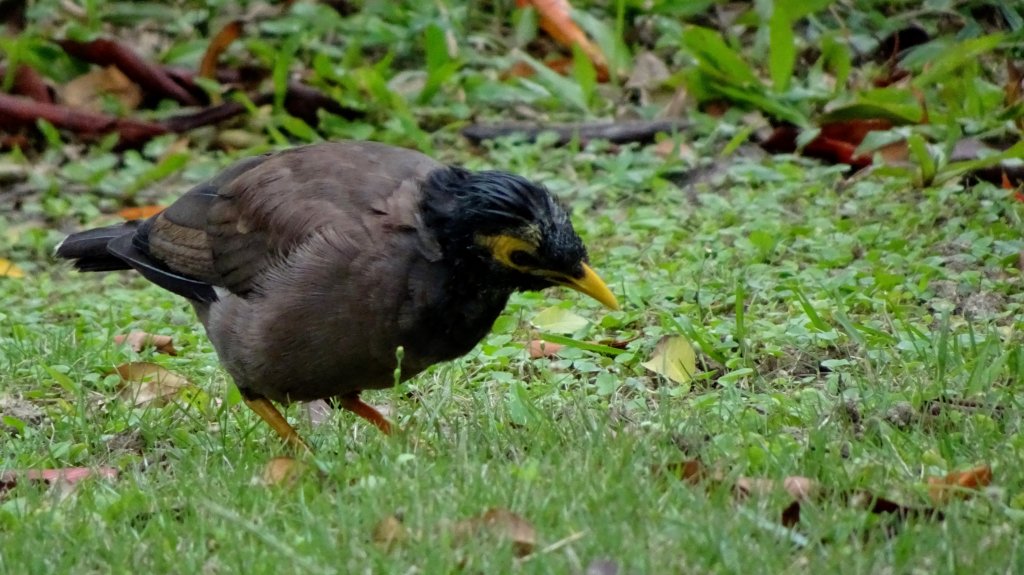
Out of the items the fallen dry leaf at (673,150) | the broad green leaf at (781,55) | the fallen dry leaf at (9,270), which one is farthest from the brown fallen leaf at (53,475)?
the broad green leaf at (781,55)

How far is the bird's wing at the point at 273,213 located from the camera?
4879 mm

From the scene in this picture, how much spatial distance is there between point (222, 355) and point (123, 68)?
4.56 m

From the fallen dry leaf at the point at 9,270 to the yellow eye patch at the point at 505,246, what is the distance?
3.58 meters

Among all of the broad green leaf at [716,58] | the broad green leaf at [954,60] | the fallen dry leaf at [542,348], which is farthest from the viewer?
the broad green leaf at [716,58]

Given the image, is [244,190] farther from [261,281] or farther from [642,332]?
[642,332]

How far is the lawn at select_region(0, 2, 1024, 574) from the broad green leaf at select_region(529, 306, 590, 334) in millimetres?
14

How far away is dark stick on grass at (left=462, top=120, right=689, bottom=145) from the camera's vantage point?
8.30 m

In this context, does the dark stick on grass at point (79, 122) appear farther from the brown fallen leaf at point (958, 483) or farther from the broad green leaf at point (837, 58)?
the brown fallen leaf at point (958, 483)

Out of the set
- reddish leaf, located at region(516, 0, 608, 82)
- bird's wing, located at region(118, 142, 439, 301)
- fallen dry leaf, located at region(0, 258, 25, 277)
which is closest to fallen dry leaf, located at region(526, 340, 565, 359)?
bird's wing, located at region(118, 142, 439, 301)

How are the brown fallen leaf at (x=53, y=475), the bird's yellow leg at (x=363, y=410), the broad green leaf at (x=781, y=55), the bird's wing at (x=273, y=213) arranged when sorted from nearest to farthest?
the brown fallen leaf at (x=53, y=475)
the bird's wing at (x=273, y=213)
the bird's yellow leg at (x=363, y=410)
the broad green leaf at (x=781, y=55)

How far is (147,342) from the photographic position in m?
6.25

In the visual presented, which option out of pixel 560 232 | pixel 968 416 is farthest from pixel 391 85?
pixel 968 416

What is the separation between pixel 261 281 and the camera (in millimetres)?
5016

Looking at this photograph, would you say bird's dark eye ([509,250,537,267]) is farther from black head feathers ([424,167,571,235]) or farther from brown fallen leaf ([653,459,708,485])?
brown fallen leaf ([653,459,708,485])
